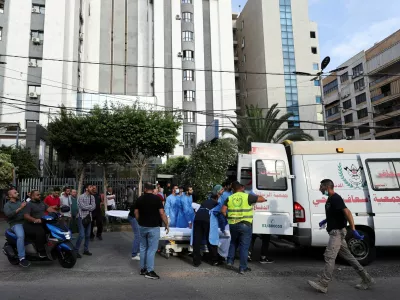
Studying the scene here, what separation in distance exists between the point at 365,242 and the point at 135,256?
4877 millimetres

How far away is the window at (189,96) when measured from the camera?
42500 millimetres

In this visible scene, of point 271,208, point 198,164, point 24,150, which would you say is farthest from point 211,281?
point 24,150

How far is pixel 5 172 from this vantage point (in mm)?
15766

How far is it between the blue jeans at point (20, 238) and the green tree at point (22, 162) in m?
12.6

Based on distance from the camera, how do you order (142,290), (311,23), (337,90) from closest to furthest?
1. (142,290)
2. (311,23)
3. (337,90)

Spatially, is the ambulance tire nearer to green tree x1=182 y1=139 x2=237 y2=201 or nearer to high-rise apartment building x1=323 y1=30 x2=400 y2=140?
green tree x1=182 y1=139 x2=237 y2=201

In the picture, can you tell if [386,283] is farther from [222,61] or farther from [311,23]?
[311,23]

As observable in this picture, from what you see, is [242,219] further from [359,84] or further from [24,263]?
[359,84]

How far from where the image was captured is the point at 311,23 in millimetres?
51969

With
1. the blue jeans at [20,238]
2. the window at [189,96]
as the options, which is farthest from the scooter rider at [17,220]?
the window at [189,96]

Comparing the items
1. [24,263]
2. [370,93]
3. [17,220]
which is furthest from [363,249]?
[370,93]

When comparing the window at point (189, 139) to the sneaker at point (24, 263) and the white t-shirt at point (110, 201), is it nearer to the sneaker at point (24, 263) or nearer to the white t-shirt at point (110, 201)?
the white t-shirt at point (110, 201)

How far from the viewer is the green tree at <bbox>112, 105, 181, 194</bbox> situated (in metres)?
18.5

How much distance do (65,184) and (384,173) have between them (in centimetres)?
1373
